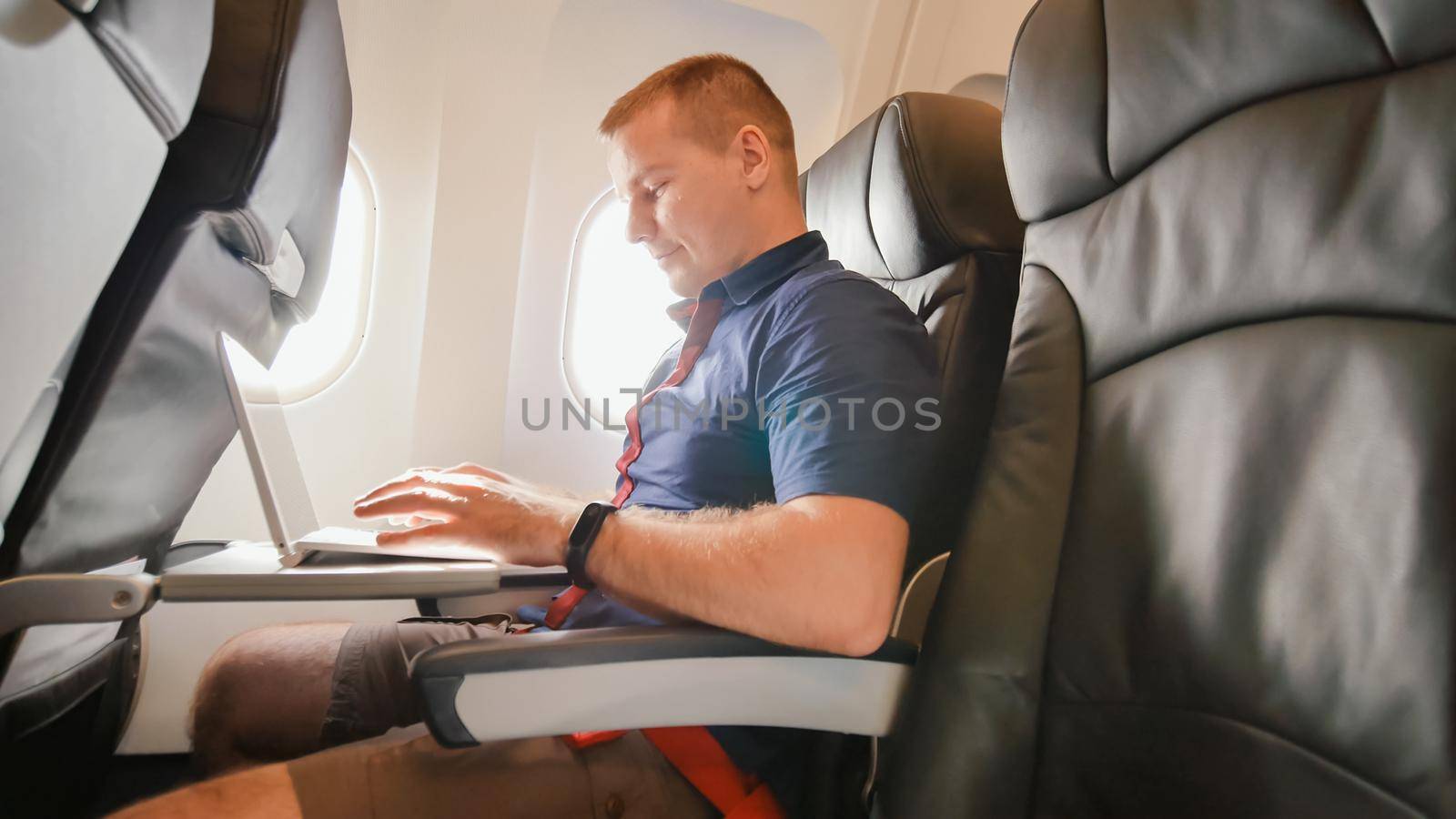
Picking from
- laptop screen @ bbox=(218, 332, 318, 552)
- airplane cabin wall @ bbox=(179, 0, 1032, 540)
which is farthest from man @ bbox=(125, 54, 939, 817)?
airplane cabin wall @ bbox=(179, 0, 1032, 540)

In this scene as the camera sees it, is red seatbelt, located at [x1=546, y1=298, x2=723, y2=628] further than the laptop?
Yes

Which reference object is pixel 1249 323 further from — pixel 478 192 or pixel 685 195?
pixel 478 192

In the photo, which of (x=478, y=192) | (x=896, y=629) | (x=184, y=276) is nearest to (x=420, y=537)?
(x=184, y=276)

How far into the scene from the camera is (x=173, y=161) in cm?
76

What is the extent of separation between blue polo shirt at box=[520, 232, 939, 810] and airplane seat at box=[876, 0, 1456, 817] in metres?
0.14

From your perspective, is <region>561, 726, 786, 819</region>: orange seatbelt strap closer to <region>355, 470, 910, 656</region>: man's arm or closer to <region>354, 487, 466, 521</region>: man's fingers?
<region>355, 470, 910, 656</region>: man's arm

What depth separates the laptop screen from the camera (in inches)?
35.5

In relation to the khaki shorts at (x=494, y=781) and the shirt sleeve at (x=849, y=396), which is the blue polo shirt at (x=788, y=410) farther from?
the khaki shorts at (x=494, y=781)

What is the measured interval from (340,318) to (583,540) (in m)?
1.80

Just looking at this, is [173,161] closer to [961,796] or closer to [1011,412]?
[1011,412]

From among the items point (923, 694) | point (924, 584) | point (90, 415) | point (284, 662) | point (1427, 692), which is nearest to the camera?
point (1427, 692)

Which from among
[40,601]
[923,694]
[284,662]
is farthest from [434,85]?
[923,694]

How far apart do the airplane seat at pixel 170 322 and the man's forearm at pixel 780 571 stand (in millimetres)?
579

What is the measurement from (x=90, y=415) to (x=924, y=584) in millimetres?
1069
